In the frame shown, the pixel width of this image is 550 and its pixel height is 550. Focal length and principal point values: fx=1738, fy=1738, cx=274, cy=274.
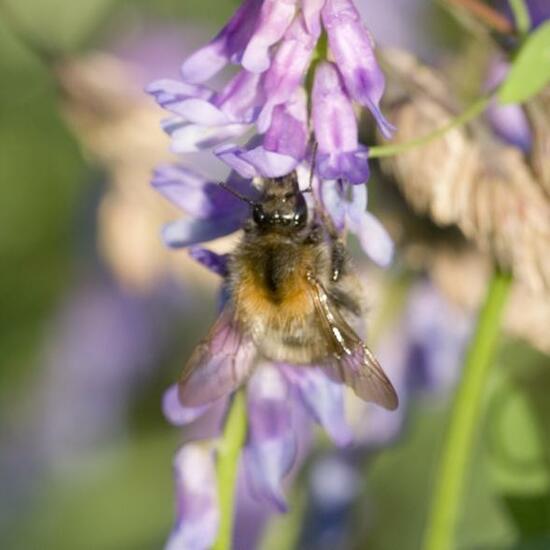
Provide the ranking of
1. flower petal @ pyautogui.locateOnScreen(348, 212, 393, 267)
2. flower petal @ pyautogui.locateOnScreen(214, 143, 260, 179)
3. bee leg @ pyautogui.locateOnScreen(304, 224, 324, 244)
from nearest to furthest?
flower petal @ pyautogui.locateOnScreen(214, 143, 260, 179), flower petal @ pyautogui.locateOnScreen(348, 212, 393, 267), bee leg @ pyautogui.locateOnScreen(304, 224, 324, 244)

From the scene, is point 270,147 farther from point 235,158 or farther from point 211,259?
point 211,259

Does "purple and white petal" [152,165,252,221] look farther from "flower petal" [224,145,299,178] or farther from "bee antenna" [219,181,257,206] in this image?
"flower petal" [224,145,299,178]

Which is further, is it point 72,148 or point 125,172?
point 72,148

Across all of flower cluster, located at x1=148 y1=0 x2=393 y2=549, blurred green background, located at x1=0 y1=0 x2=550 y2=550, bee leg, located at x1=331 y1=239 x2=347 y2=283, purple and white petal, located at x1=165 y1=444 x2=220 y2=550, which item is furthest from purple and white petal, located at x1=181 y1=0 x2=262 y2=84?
blurred green background, located at x1=0 y1=0 x2=550 y2=550

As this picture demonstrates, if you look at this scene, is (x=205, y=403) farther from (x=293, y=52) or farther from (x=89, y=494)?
(x=89, y=494)

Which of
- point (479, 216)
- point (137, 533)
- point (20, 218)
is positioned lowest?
point (137, 533)

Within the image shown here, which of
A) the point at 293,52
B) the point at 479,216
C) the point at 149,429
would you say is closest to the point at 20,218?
the point at 149,429

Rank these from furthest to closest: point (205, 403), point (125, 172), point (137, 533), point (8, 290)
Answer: point (8, 290), point (137, 533), point (125, 172), point (205, 403)

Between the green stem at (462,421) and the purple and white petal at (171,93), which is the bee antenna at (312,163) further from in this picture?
the green stem at (462,421)
